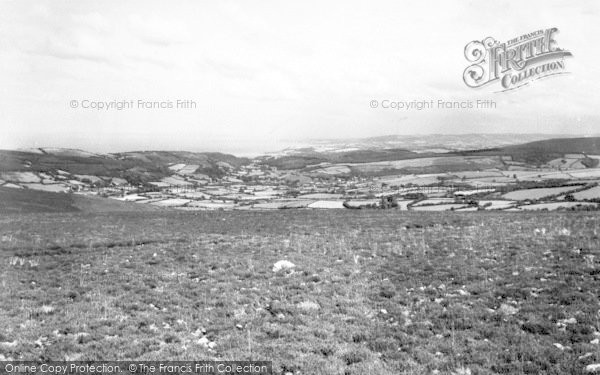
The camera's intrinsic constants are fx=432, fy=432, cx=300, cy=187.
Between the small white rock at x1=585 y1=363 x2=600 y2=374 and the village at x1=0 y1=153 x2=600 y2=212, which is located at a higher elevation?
the small white rock at x1=585 y1=363 x2=600 y2=374

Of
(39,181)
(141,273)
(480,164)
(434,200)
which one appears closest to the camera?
(141,273)

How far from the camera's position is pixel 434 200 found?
6638 cm

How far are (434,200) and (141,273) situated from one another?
54418 mm

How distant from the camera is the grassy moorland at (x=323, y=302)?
11.0 metres

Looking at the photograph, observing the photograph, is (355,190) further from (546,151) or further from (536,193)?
(546,151)

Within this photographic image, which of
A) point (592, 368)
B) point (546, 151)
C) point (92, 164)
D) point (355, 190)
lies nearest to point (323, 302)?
point (592, 368)

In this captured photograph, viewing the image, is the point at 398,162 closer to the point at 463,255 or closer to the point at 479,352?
the point at 463,255

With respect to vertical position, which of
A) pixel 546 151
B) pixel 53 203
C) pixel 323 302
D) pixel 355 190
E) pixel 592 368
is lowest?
pixel 355 190

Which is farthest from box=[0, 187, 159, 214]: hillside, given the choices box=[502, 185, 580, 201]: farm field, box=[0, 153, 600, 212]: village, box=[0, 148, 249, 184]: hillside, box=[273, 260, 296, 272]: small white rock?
box=[0, 148, 249, 184]: hillside

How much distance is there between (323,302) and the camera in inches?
596

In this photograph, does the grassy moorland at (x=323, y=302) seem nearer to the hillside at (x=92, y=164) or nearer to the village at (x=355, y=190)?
the village at (x=355, y=190)

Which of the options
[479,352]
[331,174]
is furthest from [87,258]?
[331,174]

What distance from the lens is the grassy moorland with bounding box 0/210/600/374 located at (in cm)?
1097

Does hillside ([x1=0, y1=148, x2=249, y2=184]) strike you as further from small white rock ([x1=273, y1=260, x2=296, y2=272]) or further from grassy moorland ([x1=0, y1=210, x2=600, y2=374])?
small white rock ([x1=273, y1=260, x2=296, y2=272])
